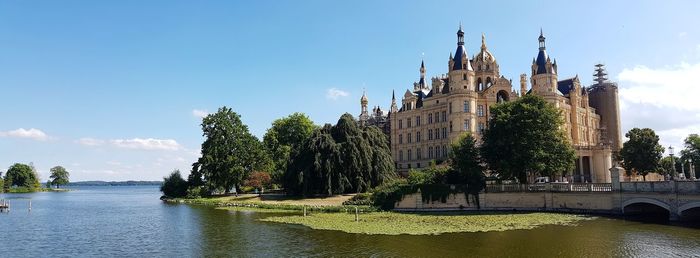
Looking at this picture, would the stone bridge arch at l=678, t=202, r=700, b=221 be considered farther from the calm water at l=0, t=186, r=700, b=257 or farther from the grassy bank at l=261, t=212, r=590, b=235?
the grassy bank at l=261, t=212, r=590, b=235

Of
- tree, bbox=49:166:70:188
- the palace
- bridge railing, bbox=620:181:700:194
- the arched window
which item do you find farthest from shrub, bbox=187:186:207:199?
tree, bbox=49:166:70:188

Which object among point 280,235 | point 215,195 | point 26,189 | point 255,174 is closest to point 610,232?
point 280,235

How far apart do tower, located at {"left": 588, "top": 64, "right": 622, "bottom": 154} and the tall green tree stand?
56.6 metres

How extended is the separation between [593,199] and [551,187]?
4152 mm

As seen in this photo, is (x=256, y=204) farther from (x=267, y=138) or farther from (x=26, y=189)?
(x=26, y=189)

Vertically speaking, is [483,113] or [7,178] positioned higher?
[483,113]

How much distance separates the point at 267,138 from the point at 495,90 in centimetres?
3913

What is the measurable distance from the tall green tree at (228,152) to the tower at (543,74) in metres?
41.1

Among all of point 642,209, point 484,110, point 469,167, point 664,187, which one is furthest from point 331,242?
point 484,110

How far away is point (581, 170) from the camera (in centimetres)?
6575

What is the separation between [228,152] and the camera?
2881 inches

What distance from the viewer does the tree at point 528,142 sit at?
147 feet

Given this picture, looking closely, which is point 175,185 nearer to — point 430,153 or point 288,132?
point 288,132

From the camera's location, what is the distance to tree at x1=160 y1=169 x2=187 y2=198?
261ft
